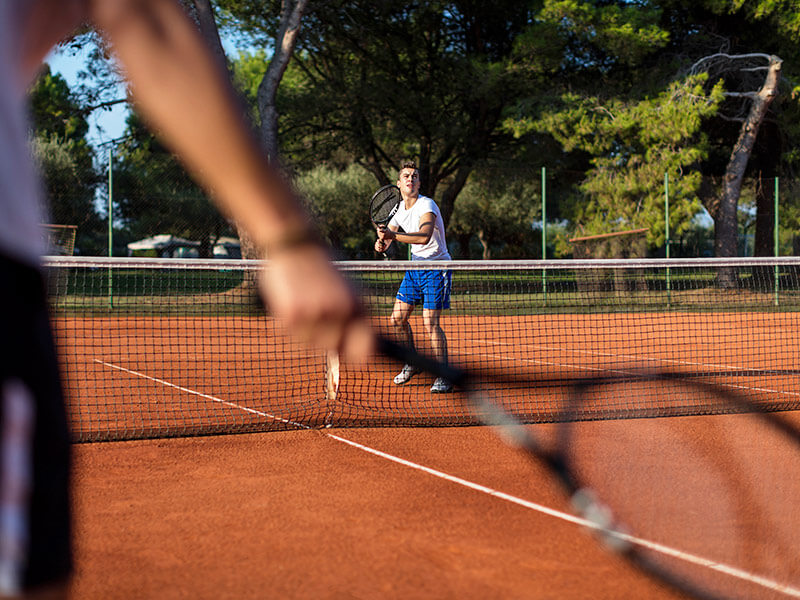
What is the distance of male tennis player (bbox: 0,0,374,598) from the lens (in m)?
0.98

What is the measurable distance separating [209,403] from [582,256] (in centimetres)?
1273

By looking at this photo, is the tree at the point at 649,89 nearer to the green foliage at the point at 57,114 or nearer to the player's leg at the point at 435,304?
the green foliage at the point at 57,114

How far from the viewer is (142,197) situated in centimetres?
1576

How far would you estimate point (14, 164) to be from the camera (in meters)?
1.10

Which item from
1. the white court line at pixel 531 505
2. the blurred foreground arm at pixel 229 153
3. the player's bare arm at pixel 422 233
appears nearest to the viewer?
the blurred foreground arm at pixel 229 153

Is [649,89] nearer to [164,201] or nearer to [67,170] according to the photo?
[164,201]

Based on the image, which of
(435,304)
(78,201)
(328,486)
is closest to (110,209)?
(78,201)

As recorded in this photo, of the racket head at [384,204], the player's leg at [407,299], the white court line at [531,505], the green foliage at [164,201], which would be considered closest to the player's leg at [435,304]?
the player's leg at [407,299]

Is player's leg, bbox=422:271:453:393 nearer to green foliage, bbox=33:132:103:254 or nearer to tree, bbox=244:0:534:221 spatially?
green foliage, bbox=33:132:103:254

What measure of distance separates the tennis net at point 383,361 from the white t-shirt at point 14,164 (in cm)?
54

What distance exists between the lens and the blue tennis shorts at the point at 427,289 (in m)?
6.41

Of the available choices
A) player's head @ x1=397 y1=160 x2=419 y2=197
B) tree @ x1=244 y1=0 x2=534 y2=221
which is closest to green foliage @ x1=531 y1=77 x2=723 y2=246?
tree @ x1=244 y1=0 x2=534 y2=221

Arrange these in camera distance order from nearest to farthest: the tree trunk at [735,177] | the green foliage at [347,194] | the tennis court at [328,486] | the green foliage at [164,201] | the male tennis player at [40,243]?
the male tennis player at [40,243], the tennis court at [328,486], the green foliage at [164,201], the tree trunk at [735,177], the green foliage at [347,194]

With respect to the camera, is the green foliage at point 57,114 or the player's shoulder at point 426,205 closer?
the player's shoulder at point 426,205
